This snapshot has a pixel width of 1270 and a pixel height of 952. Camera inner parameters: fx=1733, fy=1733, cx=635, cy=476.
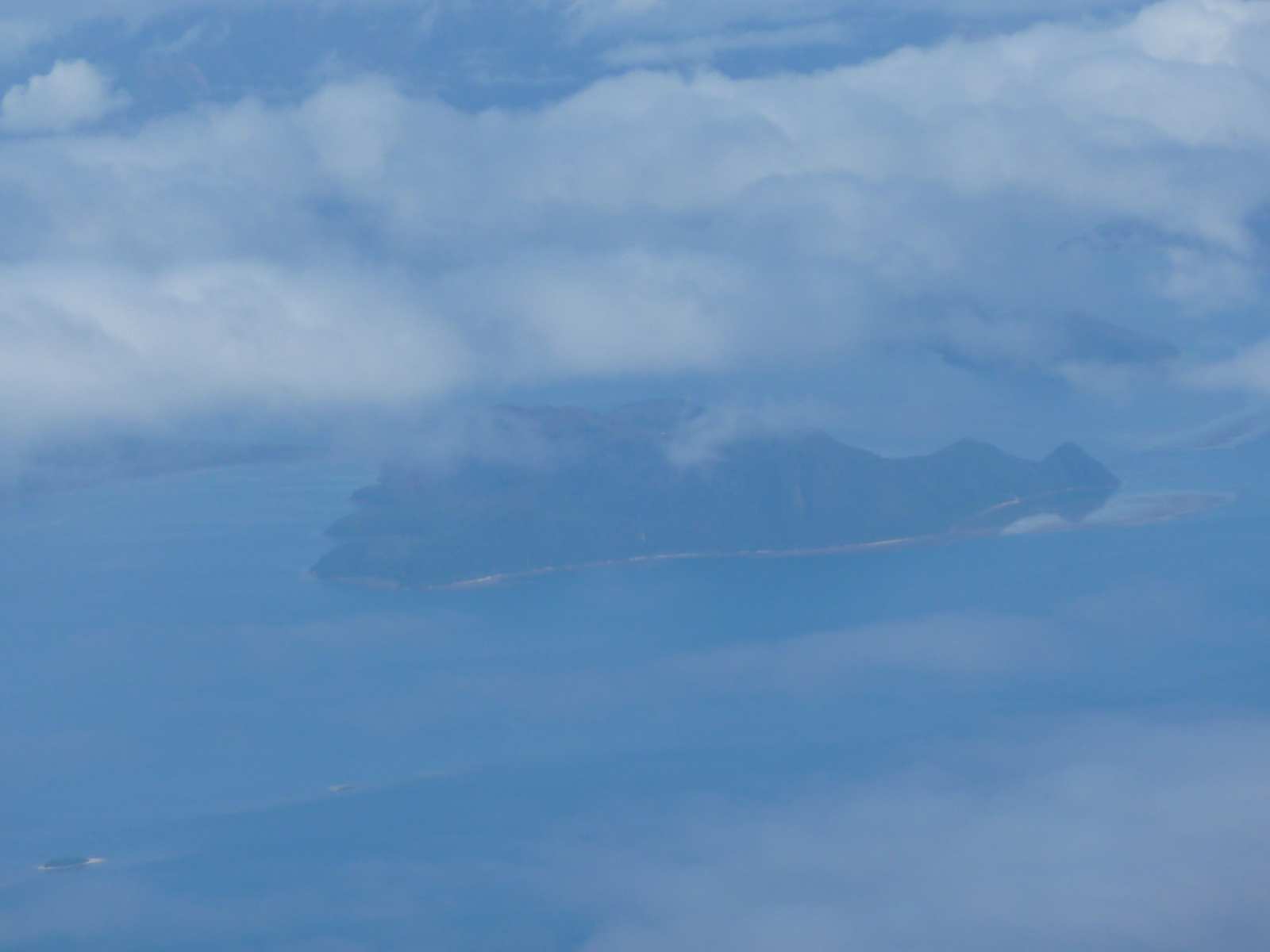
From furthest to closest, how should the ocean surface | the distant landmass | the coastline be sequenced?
the distant landmass
the coastline
the ocean surface

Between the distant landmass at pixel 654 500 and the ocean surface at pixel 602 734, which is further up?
the distant landmass at pixel 654 500

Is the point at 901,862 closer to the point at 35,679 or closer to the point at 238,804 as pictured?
the point at 238,804

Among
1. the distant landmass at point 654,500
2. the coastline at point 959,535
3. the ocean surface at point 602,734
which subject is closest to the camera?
the ocean surface at point 602,734

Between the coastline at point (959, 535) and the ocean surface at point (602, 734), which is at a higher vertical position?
the coastline at point (959, 535)

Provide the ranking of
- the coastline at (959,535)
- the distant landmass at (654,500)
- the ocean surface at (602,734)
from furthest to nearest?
the distant landmass at (654,500), the coastline at (959,535), the ocean surface at (602,734)

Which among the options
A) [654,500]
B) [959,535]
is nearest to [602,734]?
[654,500]

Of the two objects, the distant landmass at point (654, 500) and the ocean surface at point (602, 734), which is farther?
the distant landmass at point (654, 500)

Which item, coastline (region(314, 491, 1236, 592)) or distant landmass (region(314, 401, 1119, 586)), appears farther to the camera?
distant landmass (region(314, 401, 1119, 586))

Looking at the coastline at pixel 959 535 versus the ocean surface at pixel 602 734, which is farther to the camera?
the coastline at pixel 959 535
